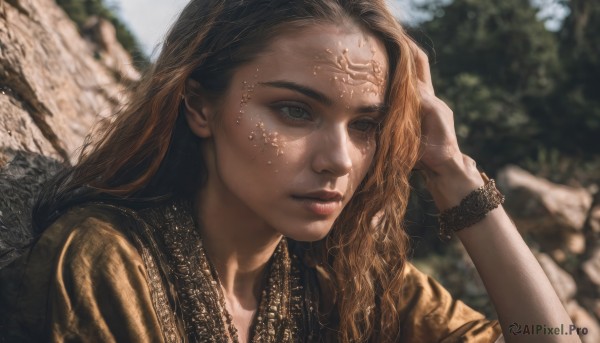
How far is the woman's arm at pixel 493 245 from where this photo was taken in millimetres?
2691

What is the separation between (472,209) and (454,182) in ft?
0.51

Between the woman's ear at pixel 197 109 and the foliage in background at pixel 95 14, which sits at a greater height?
the foliage in background at pixel 95 14

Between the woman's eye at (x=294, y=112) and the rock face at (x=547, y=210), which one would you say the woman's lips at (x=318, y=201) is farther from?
the rock face at (x=547, y=210)

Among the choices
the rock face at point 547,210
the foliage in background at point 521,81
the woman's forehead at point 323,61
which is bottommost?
the rock face at point 547,210

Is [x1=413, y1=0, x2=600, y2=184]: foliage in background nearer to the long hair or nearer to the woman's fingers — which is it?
the woman's fingers

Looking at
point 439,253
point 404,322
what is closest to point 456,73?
point 439,253

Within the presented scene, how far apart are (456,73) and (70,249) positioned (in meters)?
12.7

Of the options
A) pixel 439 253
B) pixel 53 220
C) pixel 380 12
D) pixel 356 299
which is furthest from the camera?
pixel 439 253

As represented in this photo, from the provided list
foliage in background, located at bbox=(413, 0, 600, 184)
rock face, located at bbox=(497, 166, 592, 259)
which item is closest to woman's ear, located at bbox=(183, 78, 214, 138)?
rock face, located at bbox=(497, 166, 592, 259)

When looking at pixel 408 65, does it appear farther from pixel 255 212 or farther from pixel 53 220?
pixel 53 220

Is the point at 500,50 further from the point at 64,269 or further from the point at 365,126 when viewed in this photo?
the point at 64,269

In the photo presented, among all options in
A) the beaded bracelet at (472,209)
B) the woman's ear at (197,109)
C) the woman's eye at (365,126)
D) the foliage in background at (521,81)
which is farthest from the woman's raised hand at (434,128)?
the foliage in background at (521,81)

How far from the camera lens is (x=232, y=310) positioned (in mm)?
2688

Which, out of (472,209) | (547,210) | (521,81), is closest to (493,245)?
(472,209)
